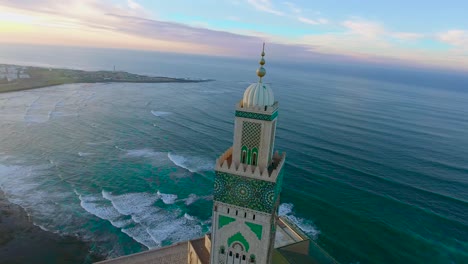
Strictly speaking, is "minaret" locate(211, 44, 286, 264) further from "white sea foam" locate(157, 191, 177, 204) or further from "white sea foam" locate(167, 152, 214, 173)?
"white sea foam" locate(167, 152, 214, 173)

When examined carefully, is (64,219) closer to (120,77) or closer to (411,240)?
(411,240)

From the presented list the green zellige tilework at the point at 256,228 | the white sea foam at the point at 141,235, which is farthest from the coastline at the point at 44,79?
the green zellige tilework at the point at 256,228

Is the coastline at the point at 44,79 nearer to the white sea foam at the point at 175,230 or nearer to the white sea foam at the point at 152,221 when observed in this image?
the white sea foam at the point at 152,221

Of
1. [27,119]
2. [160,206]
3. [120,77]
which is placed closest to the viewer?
[160,206]

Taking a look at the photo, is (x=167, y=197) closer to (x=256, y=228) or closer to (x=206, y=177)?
(x=206, y=177)

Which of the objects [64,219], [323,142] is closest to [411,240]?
[323,142]

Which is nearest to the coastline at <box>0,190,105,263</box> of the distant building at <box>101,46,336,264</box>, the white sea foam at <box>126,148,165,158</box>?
the white sea foam at <box>126,148,165,158</box>
